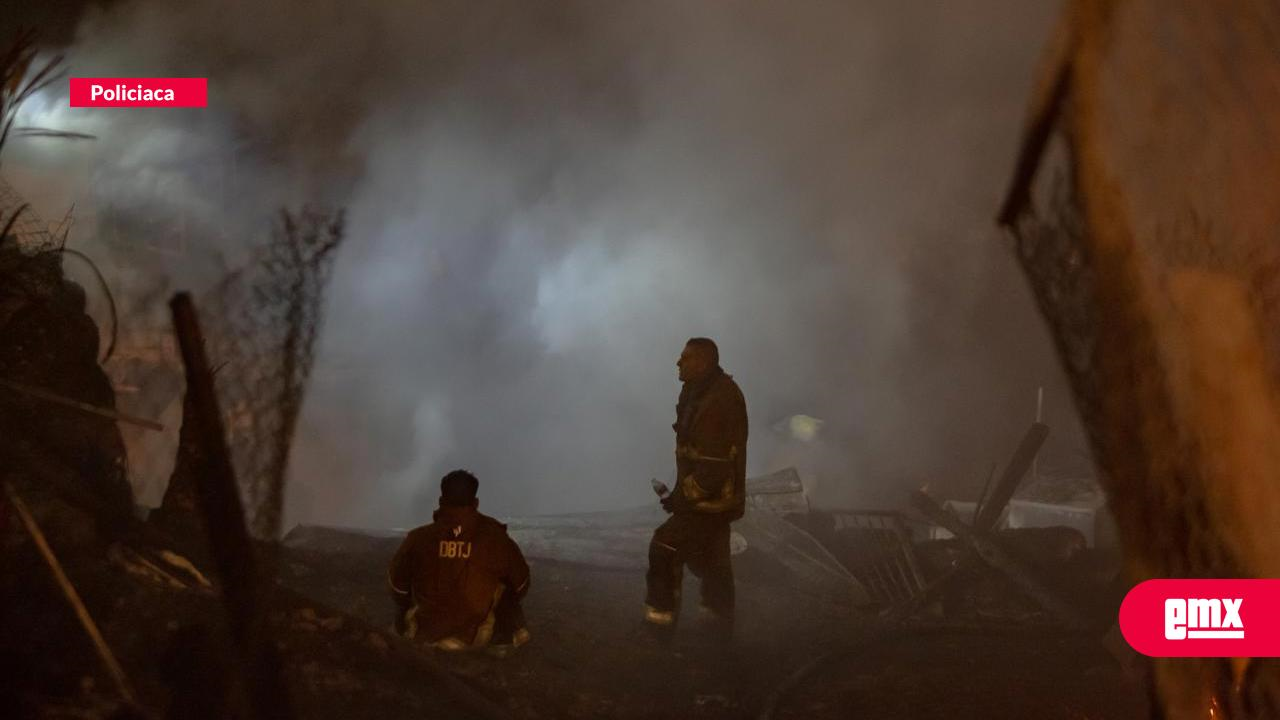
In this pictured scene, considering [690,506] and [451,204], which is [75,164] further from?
[690,506]

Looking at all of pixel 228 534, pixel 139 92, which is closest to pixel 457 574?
pixel 228 534

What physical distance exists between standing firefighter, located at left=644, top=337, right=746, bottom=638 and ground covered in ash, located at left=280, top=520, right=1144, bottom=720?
0.24 m

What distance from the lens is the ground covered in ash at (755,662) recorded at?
4.34m

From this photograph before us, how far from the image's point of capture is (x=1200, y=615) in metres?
2.23

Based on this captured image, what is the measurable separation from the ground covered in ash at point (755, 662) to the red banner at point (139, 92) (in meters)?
8.19

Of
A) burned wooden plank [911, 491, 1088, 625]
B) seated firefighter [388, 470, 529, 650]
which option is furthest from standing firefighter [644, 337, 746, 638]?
burned wooden plank [911, 491, 1088, 625]

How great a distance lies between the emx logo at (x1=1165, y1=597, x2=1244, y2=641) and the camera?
2.18m

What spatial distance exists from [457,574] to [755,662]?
6.01ft

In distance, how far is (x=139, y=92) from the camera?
39.8 feet

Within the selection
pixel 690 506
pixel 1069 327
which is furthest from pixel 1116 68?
pixel 690 506

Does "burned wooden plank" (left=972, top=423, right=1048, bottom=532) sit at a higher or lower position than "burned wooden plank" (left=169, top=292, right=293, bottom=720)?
higher

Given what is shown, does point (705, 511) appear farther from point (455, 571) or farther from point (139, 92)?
point (139, 92)

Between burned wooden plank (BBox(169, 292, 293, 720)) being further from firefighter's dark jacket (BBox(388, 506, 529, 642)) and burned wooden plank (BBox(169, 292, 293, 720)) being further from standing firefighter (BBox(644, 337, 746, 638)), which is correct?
standing firefighter (BBox(644, 337, 746, 638))

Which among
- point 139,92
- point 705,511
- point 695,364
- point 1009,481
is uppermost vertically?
point 139,92
